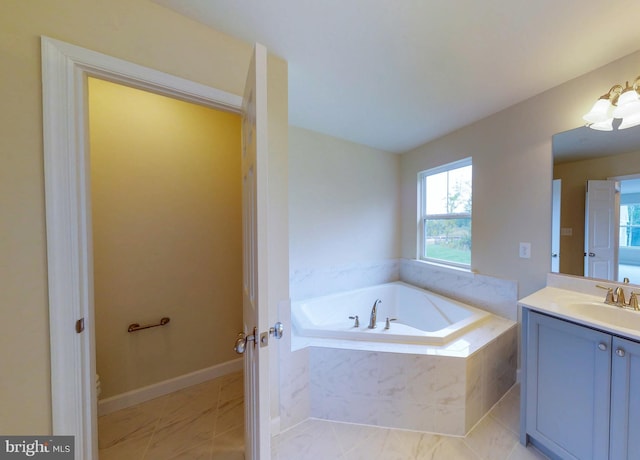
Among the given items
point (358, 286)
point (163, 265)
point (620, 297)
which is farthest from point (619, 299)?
point (163, 265)

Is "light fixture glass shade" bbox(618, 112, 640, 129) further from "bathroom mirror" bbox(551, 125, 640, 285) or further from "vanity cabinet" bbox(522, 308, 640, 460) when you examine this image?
"vanity cabinet" bbox(522, 308, 640, 460)

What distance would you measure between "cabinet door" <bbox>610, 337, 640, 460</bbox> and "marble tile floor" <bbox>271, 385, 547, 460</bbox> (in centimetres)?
46

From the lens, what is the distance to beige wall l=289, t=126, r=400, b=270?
2.30 metres

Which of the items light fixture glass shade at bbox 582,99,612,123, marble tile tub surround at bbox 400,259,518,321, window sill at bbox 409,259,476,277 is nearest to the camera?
light fixture glass shade at bbox 582,99,612,123

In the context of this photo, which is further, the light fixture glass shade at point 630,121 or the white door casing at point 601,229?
the white door casing at point 601,229

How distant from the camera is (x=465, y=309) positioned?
6.71 feet

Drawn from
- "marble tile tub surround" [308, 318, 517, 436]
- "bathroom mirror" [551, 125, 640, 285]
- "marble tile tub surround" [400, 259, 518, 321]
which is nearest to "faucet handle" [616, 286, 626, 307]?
"bathroom mirror" [551, 125, 640, 285]

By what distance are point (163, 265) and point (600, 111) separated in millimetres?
3075

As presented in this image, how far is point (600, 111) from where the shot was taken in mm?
1324

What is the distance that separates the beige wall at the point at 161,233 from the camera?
62.5 inches

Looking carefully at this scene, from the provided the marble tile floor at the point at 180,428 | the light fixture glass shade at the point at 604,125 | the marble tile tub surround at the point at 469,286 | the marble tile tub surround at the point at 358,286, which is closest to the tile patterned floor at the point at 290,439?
the marble tile floor at the point at 180,428

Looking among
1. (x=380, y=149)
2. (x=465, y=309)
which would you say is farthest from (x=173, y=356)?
(x=380, y=149)

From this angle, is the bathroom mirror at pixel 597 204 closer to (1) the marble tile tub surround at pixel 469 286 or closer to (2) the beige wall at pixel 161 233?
(1) the marble tile tub surround at pixel 469 286

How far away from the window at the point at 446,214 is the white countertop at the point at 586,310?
846 millimetres
